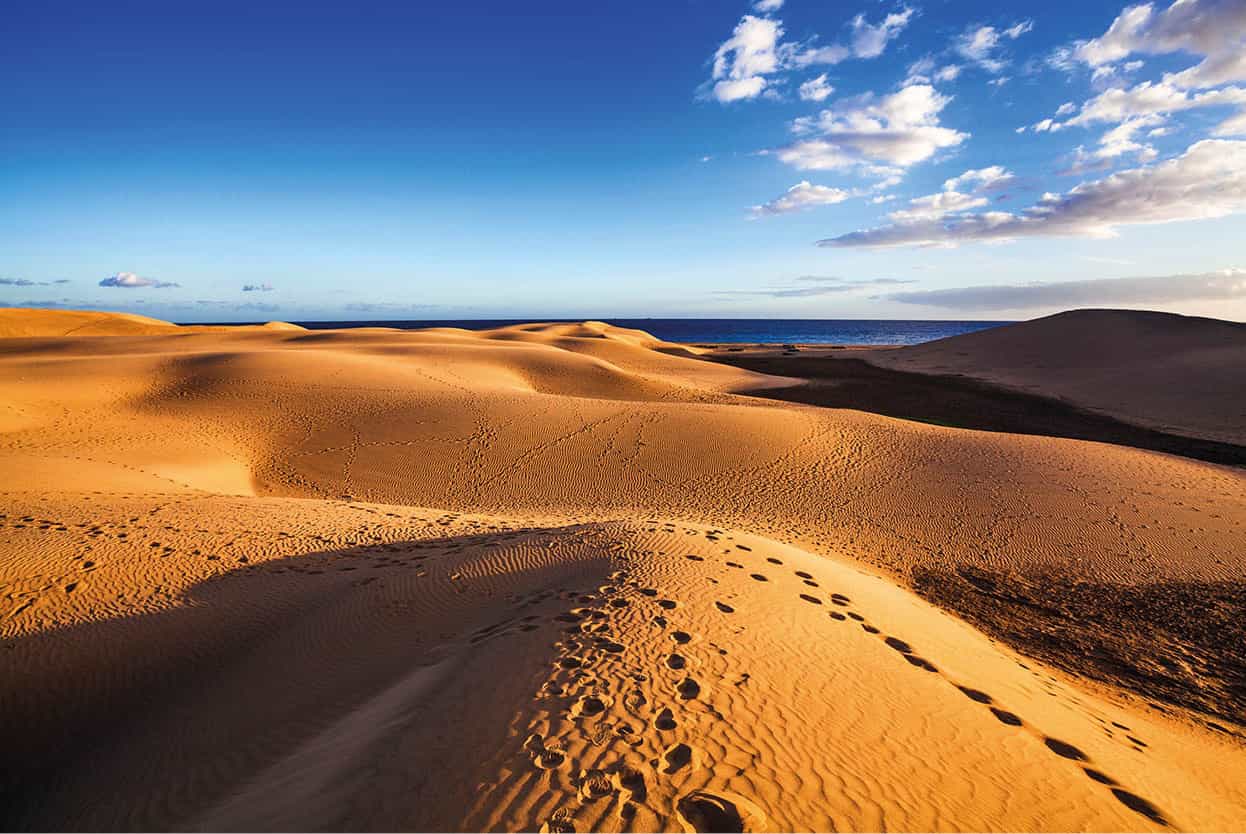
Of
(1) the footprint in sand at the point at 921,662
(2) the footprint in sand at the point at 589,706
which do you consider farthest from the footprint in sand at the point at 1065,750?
(2) the footprint in sand at the point at 589,706

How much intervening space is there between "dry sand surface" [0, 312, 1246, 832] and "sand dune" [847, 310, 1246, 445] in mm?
14245

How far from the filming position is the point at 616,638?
17.0ft

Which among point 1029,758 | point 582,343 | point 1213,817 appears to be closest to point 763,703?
point 1029,758

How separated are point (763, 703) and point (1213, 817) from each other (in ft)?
11.6

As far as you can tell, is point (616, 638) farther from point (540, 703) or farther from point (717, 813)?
point (717, 813)

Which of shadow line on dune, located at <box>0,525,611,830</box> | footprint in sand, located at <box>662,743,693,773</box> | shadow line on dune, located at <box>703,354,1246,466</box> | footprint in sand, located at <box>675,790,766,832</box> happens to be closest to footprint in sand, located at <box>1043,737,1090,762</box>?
footprint in sand, located at <box>675,790,766,832</box>

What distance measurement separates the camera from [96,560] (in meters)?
7.25

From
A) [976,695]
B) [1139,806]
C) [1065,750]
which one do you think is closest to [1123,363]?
[976,695]

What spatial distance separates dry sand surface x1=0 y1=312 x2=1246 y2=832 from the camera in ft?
11.9

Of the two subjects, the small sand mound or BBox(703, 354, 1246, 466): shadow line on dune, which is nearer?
BBox(703, 354, 1246, 466): shadow line on dune

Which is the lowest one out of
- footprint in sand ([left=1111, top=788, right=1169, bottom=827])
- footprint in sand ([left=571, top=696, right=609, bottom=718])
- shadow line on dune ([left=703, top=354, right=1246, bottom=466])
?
shadow line on dune ([left=703, top=354, right=1246, bottom=466])

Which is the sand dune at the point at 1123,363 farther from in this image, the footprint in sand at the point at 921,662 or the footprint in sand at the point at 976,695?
the footprint in sand at the point at 976,695

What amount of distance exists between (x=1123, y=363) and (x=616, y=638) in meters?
46.3

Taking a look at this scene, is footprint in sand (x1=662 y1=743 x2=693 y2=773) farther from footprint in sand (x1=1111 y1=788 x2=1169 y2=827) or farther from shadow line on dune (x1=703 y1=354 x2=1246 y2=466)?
shadow line on dune (x1=703 y1=354 x2=1246 y2=466)
